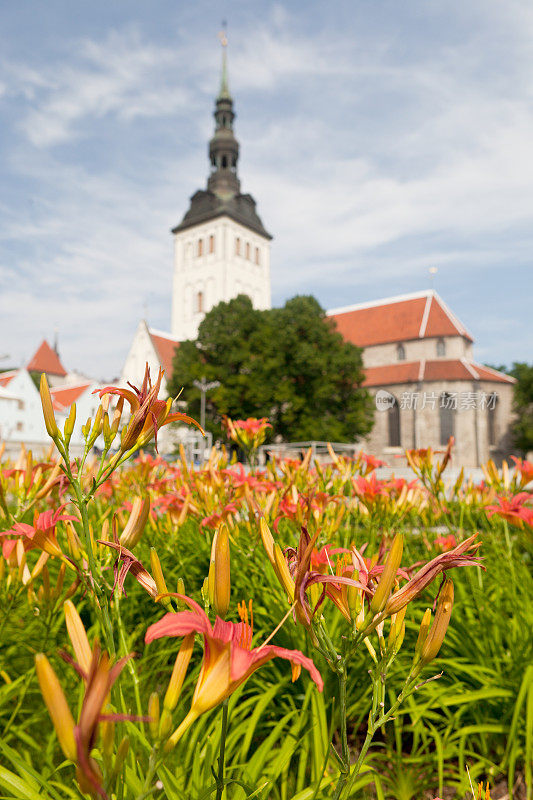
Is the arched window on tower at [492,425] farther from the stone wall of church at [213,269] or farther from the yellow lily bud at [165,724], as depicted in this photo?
the yellow lily bud at [165,724]

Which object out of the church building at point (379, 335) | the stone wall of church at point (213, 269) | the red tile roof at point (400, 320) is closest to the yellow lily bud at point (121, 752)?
the church building at point (379, 335)

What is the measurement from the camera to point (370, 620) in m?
0.84

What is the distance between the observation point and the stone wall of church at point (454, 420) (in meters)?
32.9

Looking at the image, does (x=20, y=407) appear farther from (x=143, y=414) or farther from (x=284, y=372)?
(x=143, y=414)

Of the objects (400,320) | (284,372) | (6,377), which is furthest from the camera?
(400,320)

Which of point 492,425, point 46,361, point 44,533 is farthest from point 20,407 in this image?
point 44,533

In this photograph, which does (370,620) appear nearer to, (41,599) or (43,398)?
(43,398)

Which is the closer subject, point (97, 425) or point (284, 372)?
point (97, 425)

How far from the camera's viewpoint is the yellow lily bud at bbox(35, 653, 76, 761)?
48 centimetres

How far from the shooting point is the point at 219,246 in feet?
152

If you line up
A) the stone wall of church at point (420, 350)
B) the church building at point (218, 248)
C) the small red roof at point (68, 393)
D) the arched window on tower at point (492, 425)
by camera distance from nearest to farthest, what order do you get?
the arched window on tower at point (492, 425)
the stone wall of church at point (420, 350)
the small red roof at point (68, 393)
the church building at point (218, 248)

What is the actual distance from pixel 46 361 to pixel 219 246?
26924mm

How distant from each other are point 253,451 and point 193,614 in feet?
9.39

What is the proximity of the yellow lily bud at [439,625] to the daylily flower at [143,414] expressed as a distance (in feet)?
1.71
